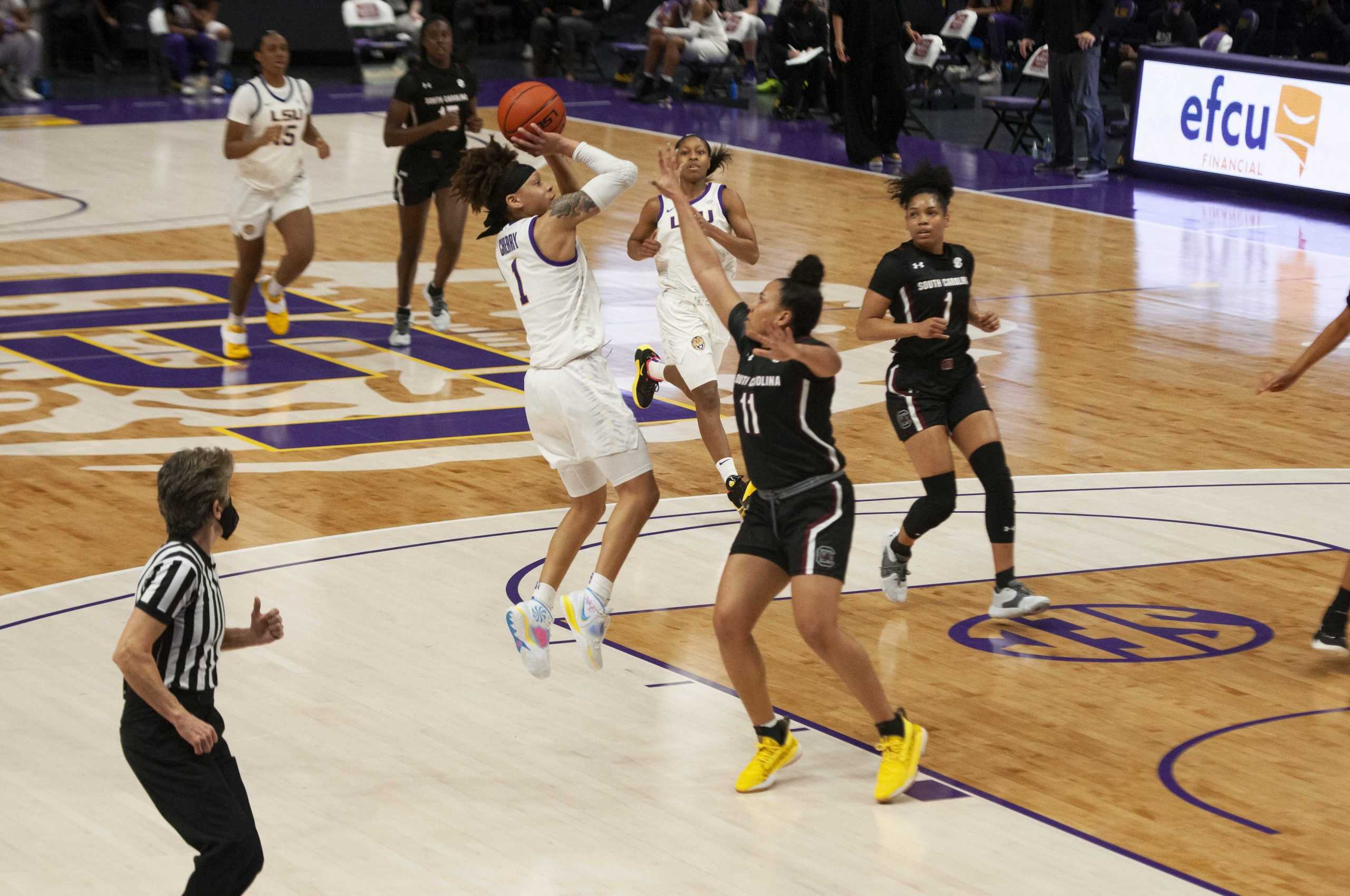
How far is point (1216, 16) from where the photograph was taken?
2562cm

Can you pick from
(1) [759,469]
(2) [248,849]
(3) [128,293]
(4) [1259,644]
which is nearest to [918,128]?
(3) [128,293]

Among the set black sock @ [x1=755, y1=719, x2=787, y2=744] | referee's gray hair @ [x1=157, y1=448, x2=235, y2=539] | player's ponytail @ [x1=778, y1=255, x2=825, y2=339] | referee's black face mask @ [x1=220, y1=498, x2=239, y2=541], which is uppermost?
player's ponytail @ [x1=778, y1=255, x2=825, y2=339]

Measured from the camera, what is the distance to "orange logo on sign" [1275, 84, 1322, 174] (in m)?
17.1

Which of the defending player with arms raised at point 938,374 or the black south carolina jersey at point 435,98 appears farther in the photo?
the black south carolina jersey at point 435,98

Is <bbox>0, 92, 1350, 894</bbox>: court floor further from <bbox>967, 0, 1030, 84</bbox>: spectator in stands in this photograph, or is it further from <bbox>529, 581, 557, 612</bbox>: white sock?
<bbox>967, 0, 1030, 84</bbox>: spectator in stands

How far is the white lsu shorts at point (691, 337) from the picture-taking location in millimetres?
8609

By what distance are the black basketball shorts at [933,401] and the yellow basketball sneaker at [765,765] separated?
73.5 inches

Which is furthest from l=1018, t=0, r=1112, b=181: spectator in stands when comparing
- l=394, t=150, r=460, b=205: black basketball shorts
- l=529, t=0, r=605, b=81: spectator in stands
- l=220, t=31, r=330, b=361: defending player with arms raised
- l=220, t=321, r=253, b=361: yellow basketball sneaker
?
l=220, t=321, r=253, b=361: yellow basketball sneaker

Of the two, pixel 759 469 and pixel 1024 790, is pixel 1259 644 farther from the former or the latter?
pixel 759 469

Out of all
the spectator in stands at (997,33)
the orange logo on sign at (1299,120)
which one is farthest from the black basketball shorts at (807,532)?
the spectator in stands at (997,33)

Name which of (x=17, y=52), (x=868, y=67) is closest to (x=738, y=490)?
(x=868, y=67)

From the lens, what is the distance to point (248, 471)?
9266 millimetres

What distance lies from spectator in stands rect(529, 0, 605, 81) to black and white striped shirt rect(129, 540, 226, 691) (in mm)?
23349

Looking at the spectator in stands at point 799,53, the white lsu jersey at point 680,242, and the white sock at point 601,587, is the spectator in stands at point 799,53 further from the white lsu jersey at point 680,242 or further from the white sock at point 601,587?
the white sock at point 601,587
